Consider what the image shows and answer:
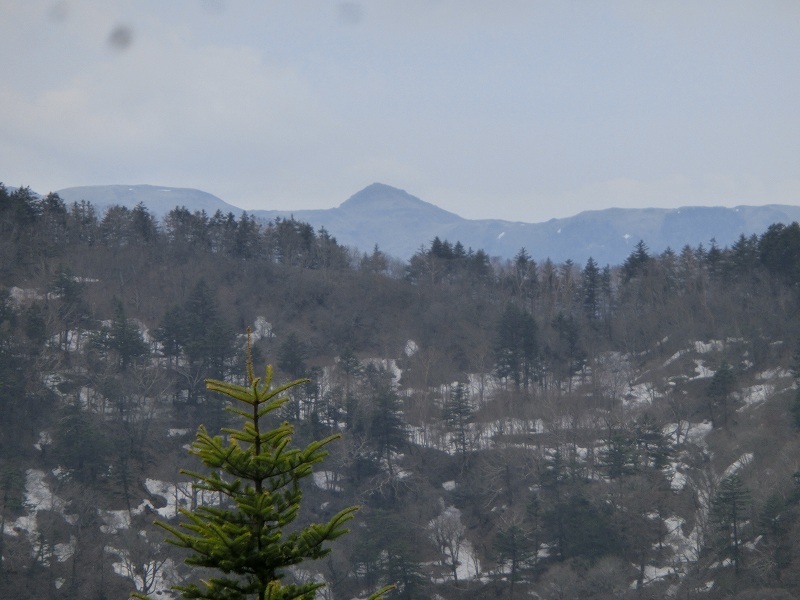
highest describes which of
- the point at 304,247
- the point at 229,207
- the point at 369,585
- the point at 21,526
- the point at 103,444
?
the point at 229,207

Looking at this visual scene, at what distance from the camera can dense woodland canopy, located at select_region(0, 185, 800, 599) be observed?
38812 mm

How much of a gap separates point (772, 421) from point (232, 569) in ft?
160

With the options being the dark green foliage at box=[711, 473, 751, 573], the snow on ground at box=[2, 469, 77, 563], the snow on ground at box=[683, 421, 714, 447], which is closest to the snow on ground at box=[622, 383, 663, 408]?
the snow on ground at box=[683, 421, 714, 447]

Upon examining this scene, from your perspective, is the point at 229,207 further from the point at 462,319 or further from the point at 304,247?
the point at 462,319

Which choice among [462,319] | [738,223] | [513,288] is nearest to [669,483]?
[462,319]

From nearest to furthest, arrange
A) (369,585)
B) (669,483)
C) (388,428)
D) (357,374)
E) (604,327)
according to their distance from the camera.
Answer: (369,585) → (669,483) → (388,428) → (357,374) → (604,327)

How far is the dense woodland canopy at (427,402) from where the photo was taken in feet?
127

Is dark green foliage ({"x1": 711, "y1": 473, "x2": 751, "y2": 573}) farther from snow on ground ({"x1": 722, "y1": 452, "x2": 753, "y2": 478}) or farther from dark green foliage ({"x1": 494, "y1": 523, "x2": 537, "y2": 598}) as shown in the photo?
dark green foliage ({"x1": 494, "y1": 523, "x2": 537, "y2": 598})

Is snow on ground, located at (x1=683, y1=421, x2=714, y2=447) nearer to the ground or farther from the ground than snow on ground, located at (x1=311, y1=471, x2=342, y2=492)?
farther from the ground

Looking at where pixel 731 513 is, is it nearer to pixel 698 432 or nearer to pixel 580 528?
pixel 580 528

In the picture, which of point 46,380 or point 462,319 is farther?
point 462,319

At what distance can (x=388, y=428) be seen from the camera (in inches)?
2020

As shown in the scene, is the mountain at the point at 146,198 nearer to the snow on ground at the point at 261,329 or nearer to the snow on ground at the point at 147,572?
the snow on ground at the point at 261,329

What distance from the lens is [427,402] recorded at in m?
58.9
